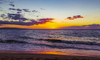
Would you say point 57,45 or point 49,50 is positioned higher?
point 49,50

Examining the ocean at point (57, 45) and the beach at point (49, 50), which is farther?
the ocean at point (57, 45)

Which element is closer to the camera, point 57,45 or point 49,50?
point 49,50

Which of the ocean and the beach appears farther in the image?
the ocean
